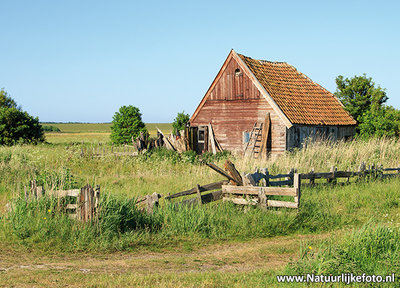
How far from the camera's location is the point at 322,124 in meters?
25.2

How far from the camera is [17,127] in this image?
39.0 metres

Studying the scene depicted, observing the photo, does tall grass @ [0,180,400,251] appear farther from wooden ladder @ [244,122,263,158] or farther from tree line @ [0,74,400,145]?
tree line @ [0,74,400,145]

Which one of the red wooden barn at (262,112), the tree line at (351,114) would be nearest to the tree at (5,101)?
the tree line at (351,114)

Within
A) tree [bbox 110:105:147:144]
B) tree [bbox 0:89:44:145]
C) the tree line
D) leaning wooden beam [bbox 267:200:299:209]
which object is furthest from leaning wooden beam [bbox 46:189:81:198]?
tree [bbox 0:89:44:145]

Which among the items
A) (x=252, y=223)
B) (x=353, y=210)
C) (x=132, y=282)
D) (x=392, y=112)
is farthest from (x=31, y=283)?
(x=392, y=112)

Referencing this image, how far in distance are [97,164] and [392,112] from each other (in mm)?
18517

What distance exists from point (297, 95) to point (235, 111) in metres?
4.05

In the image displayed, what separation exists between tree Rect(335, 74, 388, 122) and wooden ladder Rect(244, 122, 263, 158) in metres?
8.80

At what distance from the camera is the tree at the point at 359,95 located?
30.0m

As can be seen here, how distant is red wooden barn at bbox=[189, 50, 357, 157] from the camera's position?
2395 centimetres

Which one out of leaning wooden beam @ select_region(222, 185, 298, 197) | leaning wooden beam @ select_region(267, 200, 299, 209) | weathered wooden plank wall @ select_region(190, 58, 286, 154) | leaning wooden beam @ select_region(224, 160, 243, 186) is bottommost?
leaning wooden beam @ select_region(267, 200, 299, 209)

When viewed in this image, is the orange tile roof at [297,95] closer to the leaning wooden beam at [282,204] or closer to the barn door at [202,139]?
the barn door at [202,139]

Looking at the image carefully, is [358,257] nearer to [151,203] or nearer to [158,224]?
[158,224]

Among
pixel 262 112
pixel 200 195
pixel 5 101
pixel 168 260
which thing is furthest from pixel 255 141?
pixel 5 101
